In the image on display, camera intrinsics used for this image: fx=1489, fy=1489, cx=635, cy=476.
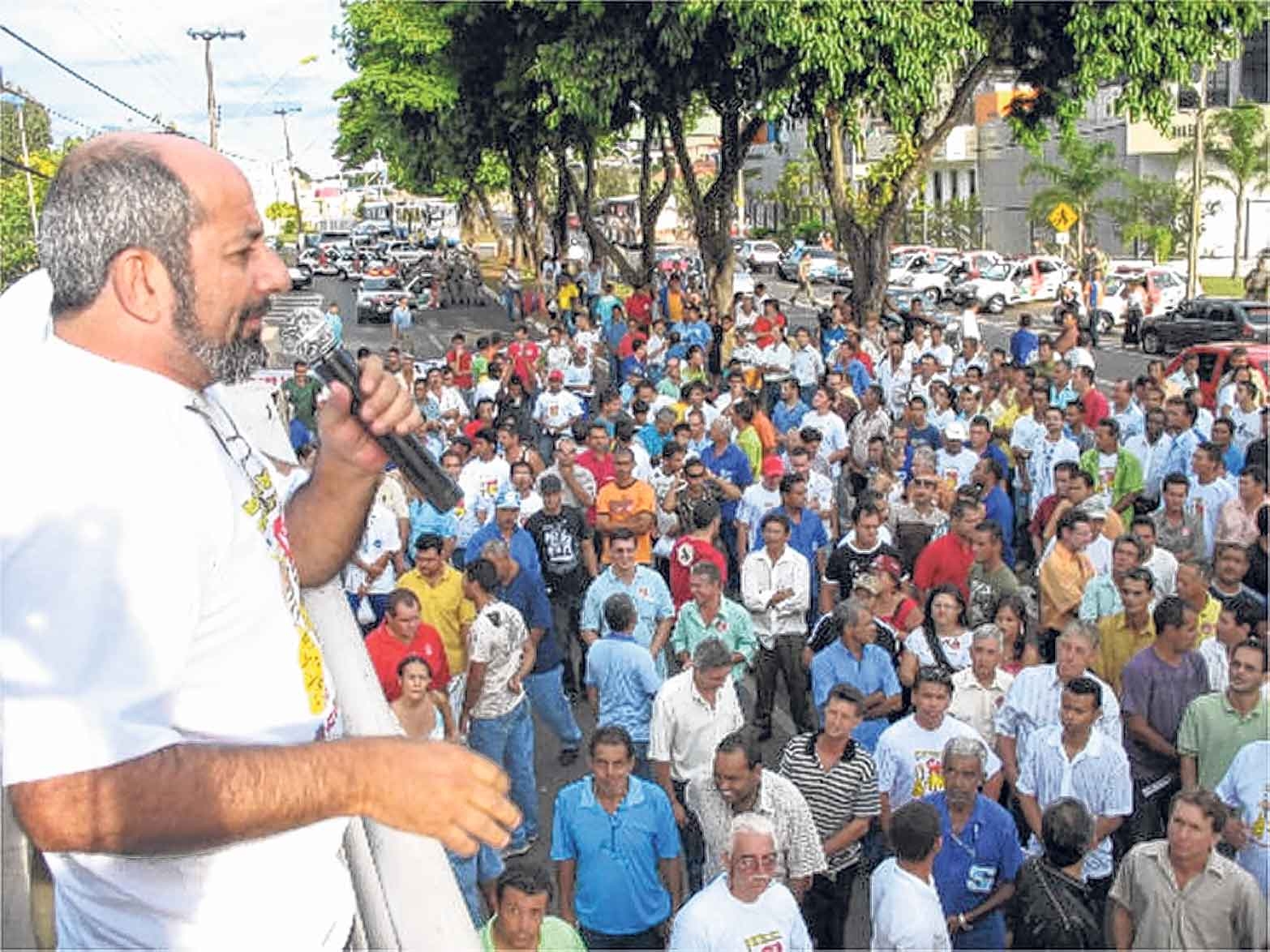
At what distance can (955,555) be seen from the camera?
9.11 metres

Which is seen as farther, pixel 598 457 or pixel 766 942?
pixel 598 457

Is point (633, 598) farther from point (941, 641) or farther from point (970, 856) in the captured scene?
point (970, 856)

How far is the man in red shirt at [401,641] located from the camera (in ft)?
24.1

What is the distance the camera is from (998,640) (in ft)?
23.7

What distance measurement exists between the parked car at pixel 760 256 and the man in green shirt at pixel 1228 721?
45.3m

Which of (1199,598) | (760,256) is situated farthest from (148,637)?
(760,256)

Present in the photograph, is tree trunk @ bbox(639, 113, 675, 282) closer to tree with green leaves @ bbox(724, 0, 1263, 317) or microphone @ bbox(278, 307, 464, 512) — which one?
tree with green leaves @ bbox(724, 0, 1263, 317)

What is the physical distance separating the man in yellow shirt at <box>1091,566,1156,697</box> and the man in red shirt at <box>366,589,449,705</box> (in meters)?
3.49

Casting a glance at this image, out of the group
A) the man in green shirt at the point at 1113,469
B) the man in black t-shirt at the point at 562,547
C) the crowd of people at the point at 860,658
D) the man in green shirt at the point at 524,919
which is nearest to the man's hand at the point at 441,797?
the crowd of people at the point at 860,658

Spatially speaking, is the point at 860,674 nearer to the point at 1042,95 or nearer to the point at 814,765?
the point at 814,765

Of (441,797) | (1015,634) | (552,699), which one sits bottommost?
(552,699)

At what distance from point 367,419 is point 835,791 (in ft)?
15.2

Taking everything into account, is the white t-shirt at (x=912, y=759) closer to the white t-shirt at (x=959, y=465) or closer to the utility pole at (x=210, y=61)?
the white t-shirt at (x=959, y=465)

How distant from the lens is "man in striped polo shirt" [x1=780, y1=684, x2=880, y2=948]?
256 inches
